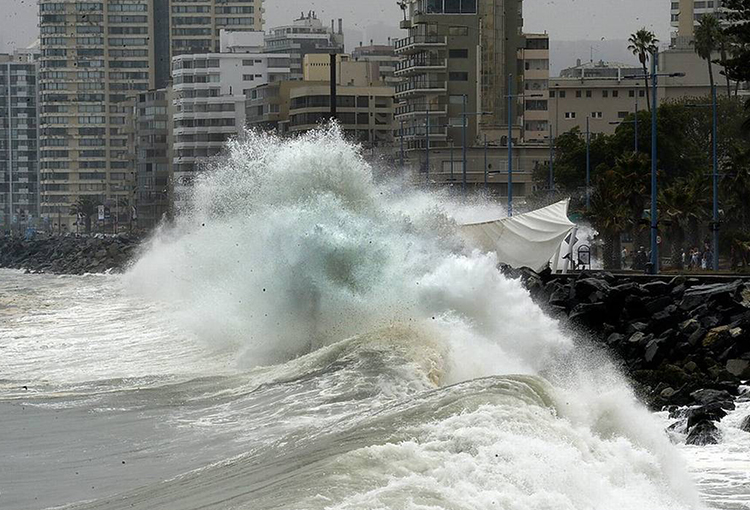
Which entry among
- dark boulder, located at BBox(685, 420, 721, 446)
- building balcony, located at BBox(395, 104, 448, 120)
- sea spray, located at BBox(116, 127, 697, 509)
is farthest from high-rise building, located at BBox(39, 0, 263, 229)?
dark boulder, located at BBox(685, 420, 721, 446)

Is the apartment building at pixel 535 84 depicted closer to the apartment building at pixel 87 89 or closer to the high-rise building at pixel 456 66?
the high-rise building at pixel 456 66

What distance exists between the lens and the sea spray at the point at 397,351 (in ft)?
45.0

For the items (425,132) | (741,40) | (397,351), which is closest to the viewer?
(397,351)

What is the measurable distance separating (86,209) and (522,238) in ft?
439

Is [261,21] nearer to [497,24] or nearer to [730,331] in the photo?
[497,24]

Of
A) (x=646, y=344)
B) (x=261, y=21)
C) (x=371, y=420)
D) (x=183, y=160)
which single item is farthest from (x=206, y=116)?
(x=371, y=420)

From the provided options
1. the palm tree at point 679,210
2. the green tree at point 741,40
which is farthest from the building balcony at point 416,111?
the green tree at point 741,40

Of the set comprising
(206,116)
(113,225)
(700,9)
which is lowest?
(113,225)

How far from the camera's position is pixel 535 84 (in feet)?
385

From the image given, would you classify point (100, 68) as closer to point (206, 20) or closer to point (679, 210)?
point (206, 20)

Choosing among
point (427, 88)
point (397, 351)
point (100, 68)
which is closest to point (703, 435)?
point (397, 351)

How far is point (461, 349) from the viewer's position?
23438 millimetres

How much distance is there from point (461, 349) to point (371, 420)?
5983 mm

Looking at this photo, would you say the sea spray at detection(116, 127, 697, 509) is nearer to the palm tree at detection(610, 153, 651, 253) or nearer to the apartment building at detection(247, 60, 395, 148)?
the palm tree at detection(610, 153, 651, 253)
